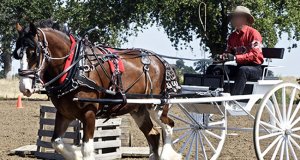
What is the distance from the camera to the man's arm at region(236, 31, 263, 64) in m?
9.43

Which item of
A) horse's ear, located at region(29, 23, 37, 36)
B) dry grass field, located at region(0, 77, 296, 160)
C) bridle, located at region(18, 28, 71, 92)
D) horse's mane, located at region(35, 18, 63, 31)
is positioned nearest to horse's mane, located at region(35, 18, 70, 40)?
horse's mane, located at region(35, 18, 63, 31)

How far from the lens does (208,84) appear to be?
9656 millimetres

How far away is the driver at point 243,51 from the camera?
942cm

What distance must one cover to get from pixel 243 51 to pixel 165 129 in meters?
1.69

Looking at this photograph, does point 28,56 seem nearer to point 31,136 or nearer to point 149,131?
point 149,131

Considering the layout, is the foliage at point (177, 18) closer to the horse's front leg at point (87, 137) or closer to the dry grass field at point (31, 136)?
the dry grass field at point (31, 136)

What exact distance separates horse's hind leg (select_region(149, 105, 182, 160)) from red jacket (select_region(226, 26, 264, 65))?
1369 mm

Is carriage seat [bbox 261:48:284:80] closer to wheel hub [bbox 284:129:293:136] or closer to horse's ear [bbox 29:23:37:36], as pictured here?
wheel hub [bbox 284:129:293:136]

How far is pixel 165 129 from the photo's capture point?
9.49m

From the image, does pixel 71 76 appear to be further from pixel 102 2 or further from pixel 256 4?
pixel 102 2

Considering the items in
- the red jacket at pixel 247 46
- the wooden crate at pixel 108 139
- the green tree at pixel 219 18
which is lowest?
the wooden crate at pixel 108 139

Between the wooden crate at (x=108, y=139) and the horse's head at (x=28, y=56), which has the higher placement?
the horse's head at (x=28, y=56)

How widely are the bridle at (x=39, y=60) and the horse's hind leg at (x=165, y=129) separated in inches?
84.2

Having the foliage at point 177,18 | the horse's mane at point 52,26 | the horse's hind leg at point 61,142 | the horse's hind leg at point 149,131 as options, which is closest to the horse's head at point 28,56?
the horse's mane at point 52,26
